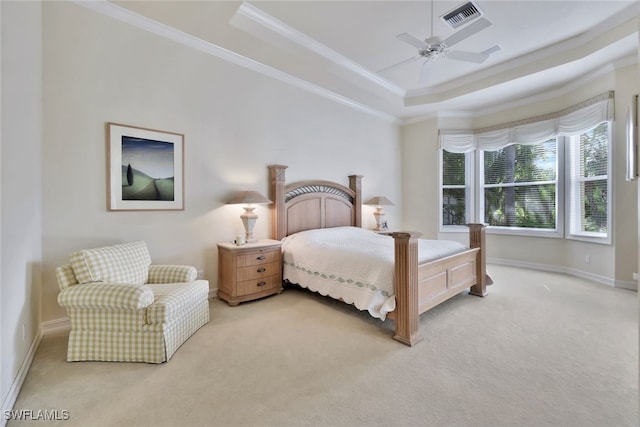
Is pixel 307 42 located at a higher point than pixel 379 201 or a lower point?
higher

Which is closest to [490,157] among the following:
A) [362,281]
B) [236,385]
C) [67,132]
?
[362,281]

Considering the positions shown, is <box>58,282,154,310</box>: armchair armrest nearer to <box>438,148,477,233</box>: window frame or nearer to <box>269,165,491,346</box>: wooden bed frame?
<box>269,165,491,346</box>: wooden bed frame

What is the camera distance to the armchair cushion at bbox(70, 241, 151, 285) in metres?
2.15

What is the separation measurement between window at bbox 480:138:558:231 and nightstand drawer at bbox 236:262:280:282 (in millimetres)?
4363

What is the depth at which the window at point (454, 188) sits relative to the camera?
5.70m

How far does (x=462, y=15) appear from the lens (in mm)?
2947

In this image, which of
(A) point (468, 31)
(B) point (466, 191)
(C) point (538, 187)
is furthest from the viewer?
(B) point (466, 191)

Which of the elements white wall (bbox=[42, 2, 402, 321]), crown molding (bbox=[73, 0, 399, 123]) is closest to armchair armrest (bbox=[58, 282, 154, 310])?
white wall (bbox=[42, 2, 402, 321])

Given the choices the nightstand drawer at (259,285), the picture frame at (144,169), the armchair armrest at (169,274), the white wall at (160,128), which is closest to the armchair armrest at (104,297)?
the armchair armrest at (169,274)

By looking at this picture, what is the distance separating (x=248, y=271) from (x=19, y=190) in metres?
1.99

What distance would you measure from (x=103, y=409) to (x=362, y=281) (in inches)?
79.2

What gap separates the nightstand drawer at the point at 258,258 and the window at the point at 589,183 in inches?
183

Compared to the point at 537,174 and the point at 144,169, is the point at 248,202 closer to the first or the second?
the point at 144,169

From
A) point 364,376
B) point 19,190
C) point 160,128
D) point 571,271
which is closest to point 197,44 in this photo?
point 160,128
